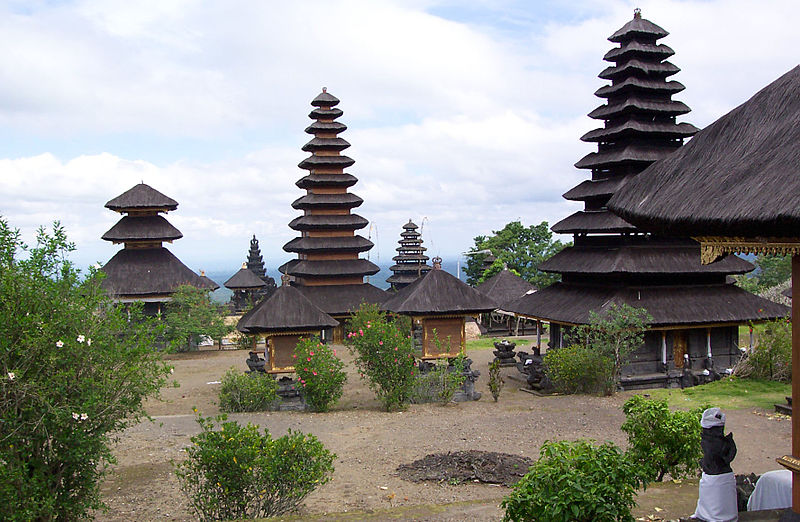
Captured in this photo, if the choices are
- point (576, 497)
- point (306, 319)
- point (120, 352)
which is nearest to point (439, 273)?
point (306, 319)

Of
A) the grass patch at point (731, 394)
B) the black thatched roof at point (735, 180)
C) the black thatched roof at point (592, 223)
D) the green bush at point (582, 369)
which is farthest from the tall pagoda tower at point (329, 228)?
the black thatched roof at point (735, 180)

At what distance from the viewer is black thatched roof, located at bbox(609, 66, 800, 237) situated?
22.0 feet

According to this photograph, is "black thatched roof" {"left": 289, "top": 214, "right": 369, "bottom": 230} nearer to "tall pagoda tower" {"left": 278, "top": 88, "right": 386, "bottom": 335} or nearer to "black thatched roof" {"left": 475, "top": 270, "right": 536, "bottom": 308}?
"tall pagoda tower" {"left": 278, "top": 88, "right": 386, "bottom": 335}

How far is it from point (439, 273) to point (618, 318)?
18.9 feet

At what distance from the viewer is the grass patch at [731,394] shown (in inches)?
699

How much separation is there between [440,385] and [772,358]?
9.45 m

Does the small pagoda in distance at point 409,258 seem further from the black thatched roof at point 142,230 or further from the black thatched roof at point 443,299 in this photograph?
the black thatched roof at point 443,299

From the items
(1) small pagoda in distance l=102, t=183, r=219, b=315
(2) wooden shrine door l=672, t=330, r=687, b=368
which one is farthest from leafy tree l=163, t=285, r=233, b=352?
(2) wooden shrine door l=672, t=330, r=687, b=368

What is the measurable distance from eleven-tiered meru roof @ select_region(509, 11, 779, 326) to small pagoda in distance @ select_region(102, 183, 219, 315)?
1753 cm

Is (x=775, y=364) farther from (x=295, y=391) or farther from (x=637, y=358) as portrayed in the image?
(x=295, y=391)

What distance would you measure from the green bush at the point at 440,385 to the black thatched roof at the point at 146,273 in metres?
18.3

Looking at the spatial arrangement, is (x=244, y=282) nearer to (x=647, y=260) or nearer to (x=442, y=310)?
(x=442, y=310)

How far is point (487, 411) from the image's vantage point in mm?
18312

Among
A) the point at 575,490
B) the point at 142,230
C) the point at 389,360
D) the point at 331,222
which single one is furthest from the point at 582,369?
the point at 142,230
